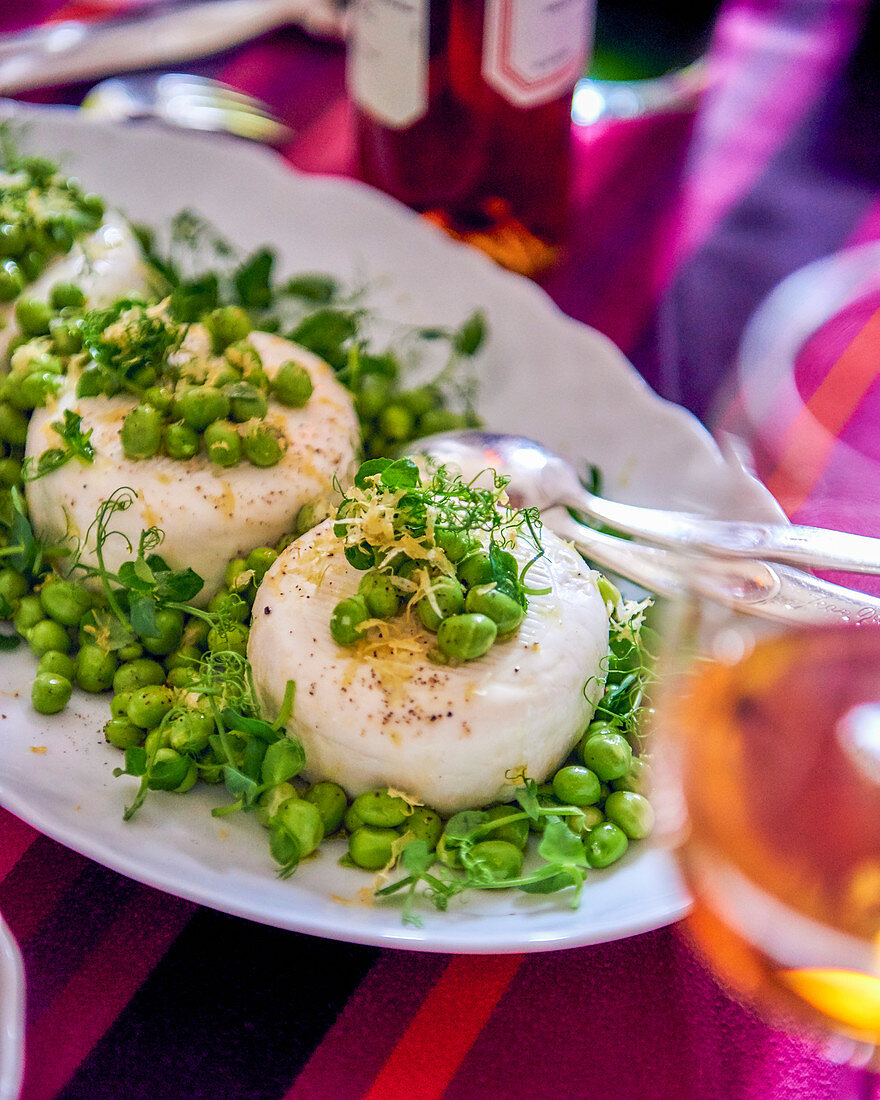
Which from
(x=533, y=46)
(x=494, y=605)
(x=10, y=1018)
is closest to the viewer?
(x=10, y=1018)

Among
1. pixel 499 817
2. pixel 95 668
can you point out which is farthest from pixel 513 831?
pixel 95 668

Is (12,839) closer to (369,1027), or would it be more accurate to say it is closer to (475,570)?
(369,1027)

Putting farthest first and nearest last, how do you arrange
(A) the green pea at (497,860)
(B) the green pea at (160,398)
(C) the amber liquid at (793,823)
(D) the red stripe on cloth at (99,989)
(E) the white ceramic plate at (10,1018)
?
(B) the green pea at (160,398) → (A) the green pea at (497,860) → (D) the red stripe on cloth at (99,989) → (E) the white ceramic plate at (10,1018) → (C) the amber liquid at (793,823)

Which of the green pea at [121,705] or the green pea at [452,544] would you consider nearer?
the green pea at [452,544]

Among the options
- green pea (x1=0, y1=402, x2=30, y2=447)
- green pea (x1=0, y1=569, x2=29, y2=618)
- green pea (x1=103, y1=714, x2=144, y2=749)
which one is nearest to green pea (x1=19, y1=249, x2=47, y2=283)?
green pea (x1=0, y1=402, x2=30, y2=447)

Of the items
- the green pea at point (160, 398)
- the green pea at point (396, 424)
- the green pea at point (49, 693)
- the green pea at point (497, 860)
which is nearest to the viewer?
the green pea at point (497, 860)

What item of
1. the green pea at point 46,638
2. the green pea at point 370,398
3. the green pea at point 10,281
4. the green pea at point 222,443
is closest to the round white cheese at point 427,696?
the green pea at point 222,443

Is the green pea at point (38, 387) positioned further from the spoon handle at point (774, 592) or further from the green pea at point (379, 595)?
the spoon handle at point (774, 592)
